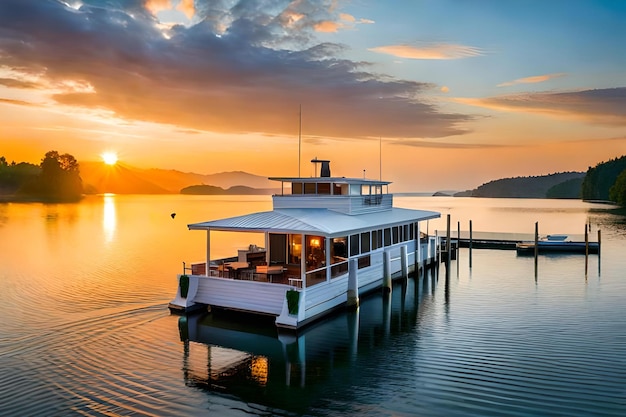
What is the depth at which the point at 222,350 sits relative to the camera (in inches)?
714

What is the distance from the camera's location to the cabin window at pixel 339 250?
2503 centimetres

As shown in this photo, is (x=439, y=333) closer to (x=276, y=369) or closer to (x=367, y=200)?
(x=276, y=369)

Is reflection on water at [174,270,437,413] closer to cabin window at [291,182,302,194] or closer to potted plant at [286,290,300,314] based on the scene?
potted plant at [286,290,300,314]

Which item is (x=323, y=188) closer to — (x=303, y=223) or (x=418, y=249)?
(x=303, y=223)

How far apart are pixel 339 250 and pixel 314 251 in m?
1.31

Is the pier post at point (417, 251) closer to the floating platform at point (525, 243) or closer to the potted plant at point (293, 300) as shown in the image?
the floating platform at point (525, 243)

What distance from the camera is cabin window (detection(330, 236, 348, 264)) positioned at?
25031 mm

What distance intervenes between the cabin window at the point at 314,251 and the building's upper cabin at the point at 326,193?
362 centimetres

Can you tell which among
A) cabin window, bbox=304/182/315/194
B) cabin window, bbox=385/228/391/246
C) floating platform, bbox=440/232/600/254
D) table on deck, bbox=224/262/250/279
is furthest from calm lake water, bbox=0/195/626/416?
floating platform, bbox=440/232/600/254

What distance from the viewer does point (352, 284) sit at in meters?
23.4

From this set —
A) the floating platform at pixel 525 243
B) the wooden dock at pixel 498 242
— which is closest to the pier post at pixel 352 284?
the floating platform at pixel 525 243

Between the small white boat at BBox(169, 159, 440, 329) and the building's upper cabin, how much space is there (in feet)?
0.19

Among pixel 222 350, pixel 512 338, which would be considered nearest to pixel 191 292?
pixel 222 350

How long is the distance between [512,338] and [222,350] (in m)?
11.5
